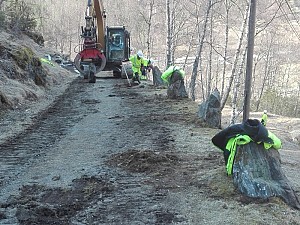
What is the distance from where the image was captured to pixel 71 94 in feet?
51.5

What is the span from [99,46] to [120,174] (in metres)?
15.1

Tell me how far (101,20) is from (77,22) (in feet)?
152

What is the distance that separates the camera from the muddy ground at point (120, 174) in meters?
4.98

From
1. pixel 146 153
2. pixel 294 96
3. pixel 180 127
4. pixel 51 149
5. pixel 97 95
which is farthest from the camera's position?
pixel 294 96

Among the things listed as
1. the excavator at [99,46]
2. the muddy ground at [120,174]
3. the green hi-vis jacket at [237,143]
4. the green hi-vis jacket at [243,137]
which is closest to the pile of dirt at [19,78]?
the muddy ground at [120,174]

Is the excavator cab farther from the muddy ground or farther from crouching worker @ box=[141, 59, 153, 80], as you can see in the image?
the muddy ground

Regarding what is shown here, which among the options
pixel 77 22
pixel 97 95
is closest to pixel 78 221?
pixel 97 95

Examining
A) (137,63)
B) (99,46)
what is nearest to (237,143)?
(137,63)

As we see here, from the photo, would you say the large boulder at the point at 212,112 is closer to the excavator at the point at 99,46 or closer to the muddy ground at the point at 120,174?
the muddy ground at the point at 120,174

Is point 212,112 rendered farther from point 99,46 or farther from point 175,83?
point 99,46

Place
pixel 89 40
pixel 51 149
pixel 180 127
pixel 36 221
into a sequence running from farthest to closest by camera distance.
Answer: pixel 89 40 → pixel 180 127 → pixel 51 149 → pixel 36 221

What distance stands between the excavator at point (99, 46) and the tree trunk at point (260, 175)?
14481mm

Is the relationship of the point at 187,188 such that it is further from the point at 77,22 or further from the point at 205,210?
the point at 77,22

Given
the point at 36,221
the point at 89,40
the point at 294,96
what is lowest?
the point at 294,96
